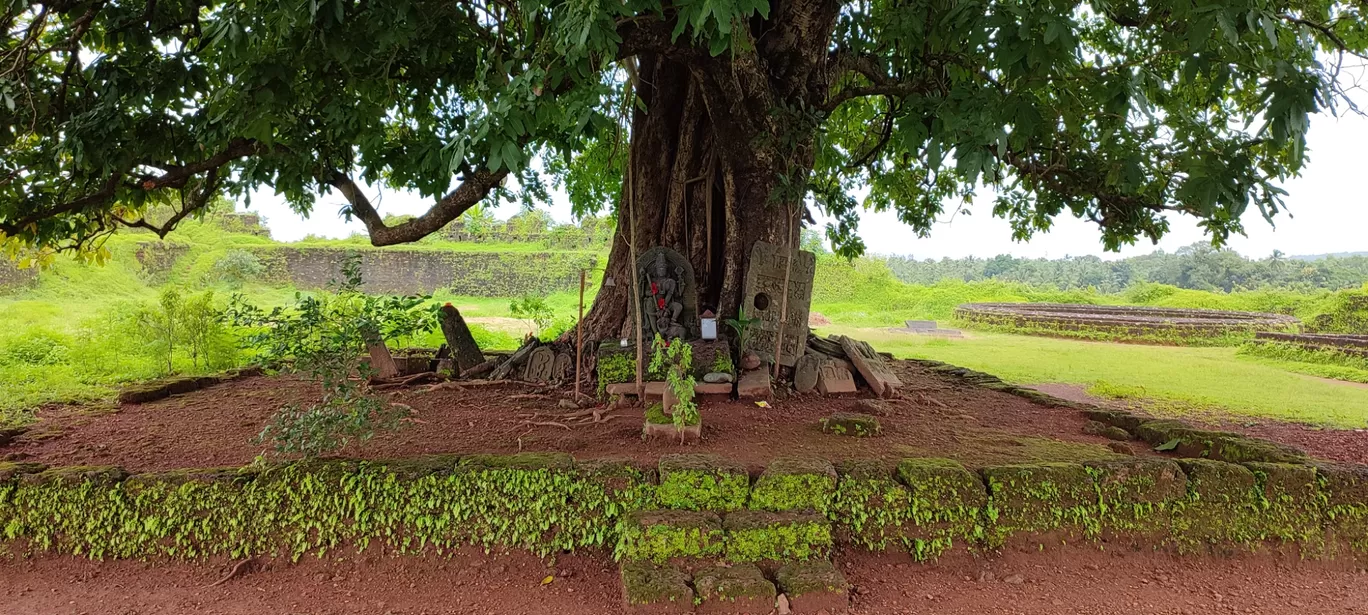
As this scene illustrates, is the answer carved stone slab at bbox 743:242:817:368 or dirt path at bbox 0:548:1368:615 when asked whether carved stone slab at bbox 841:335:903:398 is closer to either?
carved stone slab at bbox 743:242:817:368

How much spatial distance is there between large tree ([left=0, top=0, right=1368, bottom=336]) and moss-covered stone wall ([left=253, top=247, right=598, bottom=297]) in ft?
26.8

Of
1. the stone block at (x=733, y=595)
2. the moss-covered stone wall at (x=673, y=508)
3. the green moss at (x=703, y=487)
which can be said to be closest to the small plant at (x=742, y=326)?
the moss-covered stone wall at (x=673, y=508)

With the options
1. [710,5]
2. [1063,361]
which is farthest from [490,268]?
[710,5]

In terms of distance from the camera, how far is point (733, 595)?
9.06ft

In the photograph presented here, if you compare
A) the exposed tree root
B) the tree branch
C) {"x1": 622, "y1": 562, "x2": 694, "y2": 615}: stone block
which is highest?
the tree branch

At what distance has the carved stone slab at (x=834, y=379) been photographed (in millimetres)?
5328

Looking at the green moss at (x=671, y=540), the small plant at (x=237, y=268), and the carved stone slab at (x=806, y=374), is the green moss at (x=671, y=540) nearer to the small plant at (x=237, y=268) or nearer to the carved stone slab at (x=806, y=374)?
the carved stone slab at (x=806, y=374)

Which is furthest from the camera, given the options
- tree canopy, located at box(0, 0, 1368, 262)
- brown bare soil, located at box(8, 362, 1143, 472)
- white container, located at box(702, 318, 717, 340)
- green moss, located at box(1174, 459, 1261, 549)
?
white container, located at box(702, 318, 717, 340)

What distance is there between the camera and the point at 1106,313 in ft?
42.5

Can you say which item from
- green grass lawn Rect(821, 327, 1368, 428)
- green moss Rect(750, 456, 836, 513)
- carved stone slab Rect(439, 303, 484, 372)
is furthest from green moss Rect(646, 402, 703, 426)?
green grass lawn Rect(821, 327, 1368, 428)

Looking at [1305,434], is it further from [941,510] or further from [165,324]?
[165,324]

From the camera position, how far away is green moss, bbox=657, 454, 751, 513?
10.5ft

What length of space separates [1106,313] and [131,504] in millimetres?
15303

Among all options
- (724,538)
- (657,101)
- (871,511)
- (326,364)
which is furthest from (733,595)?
(657,101)
